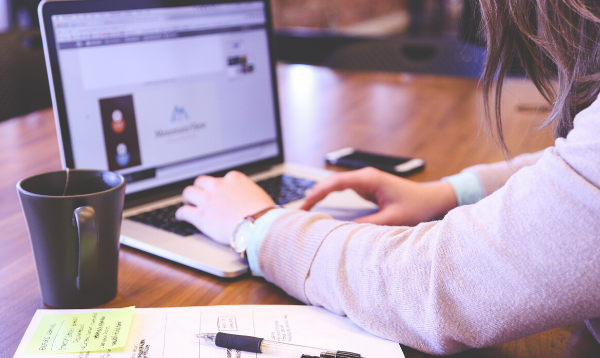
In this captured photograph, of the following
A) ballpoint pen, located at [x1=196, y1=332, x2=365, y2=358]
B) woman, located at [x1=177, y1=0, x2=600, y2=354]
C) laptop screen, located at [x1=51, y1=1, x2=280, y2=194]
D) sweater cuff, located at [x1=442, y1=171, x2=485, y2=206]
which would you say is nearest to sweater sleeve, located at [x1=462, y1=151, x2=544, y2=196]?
sweater cuff, located at [x1=442, y1=171, x2=485, y2=206]

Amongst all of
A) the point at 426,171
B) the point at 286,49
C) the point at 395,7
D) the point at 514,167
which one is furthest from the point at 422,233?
the point at 395,7

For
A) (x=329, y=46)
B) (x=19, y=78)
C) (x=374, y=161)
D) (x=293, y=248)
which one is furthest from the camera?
(x=329, y=46)

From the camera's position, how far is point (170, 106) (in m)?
0.83

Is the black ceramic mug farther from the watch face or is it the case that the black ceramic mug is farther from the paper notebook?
the watch face

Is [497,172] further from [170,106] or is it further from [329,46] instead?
[329,46]

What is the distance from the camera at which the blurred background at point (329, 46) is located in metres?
1.75

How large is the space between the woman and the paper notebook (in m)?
0.02

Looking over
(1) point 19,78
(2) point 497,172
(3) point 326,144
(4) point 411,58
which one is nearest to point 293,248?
(2) point 497,172

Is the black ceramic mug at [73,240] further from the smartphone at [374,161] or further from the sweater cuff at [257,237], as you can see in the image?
the smartphone at [374,161]

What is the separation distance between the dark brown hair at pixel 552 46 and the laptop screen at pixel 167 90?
0.47m

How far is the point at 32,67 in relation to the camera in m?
1.79

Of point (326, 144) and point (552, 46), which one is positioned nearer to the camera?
point (552, 46)

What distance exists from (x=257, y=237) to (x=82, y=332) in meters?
0.21

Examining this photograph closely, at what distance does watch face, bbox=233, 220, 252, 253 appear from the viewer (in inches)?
24.3
